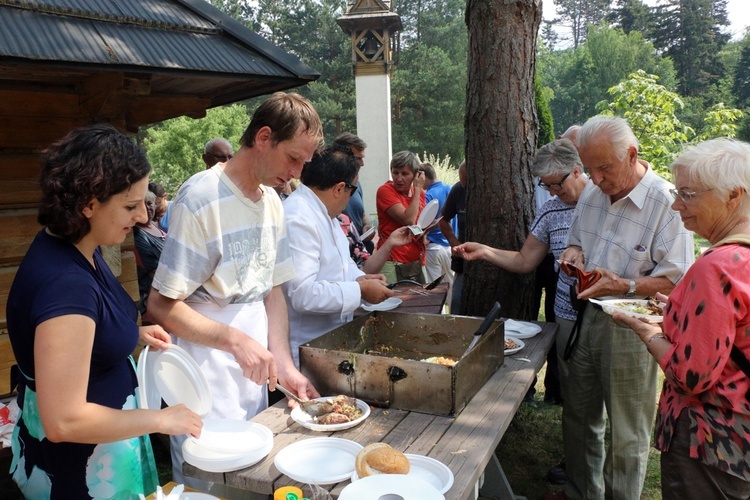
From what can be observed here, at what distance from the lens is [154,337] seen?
1.83 m

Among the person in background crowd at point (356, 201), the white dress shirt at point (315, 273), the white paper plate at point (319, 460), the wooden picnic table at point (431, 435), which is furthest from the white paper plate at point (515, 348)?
the person in background crowd at point (356, 201)

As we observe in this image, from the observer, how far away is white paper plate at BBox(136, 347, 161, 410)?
1600mm

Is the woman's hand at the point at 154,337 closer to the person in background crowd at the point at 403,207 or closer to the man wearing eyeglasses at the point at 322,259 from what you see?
the man wearing eyeglasses at the point at 322,259

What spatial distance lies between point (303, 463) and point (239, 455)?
0.20 m

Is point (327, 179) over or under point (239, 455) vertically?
over

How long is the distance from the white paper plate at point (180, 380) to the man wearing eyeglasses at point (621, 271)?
6.16ft

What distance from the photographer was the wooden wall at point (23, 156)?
10.6ft

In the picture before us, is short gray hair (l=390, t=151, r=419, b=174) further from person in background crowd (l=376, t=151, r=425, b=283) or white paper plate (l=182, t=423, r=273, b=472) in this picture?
white paper plate (l=182, t=423, r=273, b=472)

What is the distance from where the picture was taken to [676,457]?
1981 mm

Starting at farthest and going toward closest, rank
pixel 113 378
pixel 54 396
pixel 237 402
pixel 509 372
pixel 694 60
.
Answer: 1. pixel 694 60
2. pixel 509 372
3. pixel 237 402
4. pixel 113 378
5. pixel 54 396

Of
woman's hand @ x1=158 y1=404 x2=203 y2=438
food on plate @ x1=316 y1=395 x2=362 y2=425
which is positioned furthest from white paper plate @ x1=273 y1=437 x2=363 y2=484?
woman's hand @ x1=158 y1=404 x2=203 y2=438

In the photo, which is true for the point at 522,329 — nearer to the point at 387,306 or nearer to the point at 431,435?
the point at 387,306

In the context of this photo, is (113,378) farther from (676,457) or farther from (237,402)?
(676,457)

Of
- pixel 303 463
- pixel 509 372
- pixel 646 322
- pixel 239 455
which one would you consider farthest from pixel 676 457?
pixel 239 455
